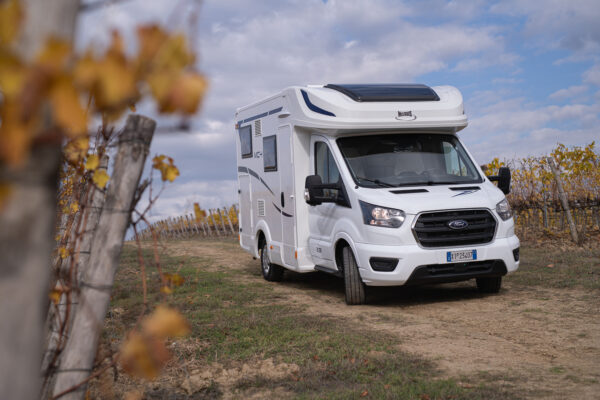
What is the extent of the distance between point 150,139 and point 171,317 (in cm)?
101

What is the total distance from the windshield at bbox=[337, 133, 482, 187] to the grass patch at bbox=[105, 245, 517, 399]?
220 centimetres

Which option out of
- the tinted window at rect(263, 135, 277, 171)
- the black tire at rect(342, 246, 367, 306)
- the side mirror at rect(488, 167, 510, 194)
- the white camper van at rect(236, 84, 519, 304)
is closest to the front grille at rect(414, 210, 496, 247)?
the white camper van at rect(236, 84, 519, 304)

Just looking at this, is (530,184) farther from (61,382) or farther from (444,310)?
(61,382)

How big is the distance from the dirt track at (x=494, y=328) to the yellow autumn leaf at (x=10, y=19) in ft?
13.6

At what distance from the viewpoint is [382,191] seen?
7980mm

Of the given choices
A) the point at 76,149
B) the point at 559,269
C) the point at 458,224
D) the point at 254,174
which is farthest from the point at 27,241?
the point at 559,269

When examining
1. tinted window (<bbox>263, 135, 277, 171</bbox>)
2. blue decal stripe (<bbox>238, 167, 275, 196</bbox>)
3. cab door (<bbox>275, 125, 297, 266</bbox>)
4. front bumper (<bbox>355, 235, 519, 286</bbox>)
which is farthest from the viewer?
blue decal stripe (<bbox>238, 167, 275, 196</bbox>)

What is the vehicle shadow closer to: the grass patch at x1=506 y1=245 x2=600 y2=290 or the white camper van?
the white camper van

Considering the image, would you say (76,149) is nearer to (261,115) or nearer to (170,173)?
(170,173)

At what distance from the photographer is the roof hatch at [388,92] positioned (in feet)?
28.7

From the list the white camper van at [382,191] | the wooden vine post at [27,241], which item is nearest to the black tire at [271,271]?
the white camper van at [382,191]

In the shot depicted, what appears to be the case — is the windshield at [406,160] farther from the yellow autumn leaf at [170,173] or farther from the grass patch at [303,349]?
the yellow autumn leaf at [170,173]

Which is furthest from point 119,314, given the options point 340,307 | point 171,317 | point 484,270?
point 171,317

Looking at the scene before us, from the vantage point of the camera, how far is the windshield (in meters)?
8.37
